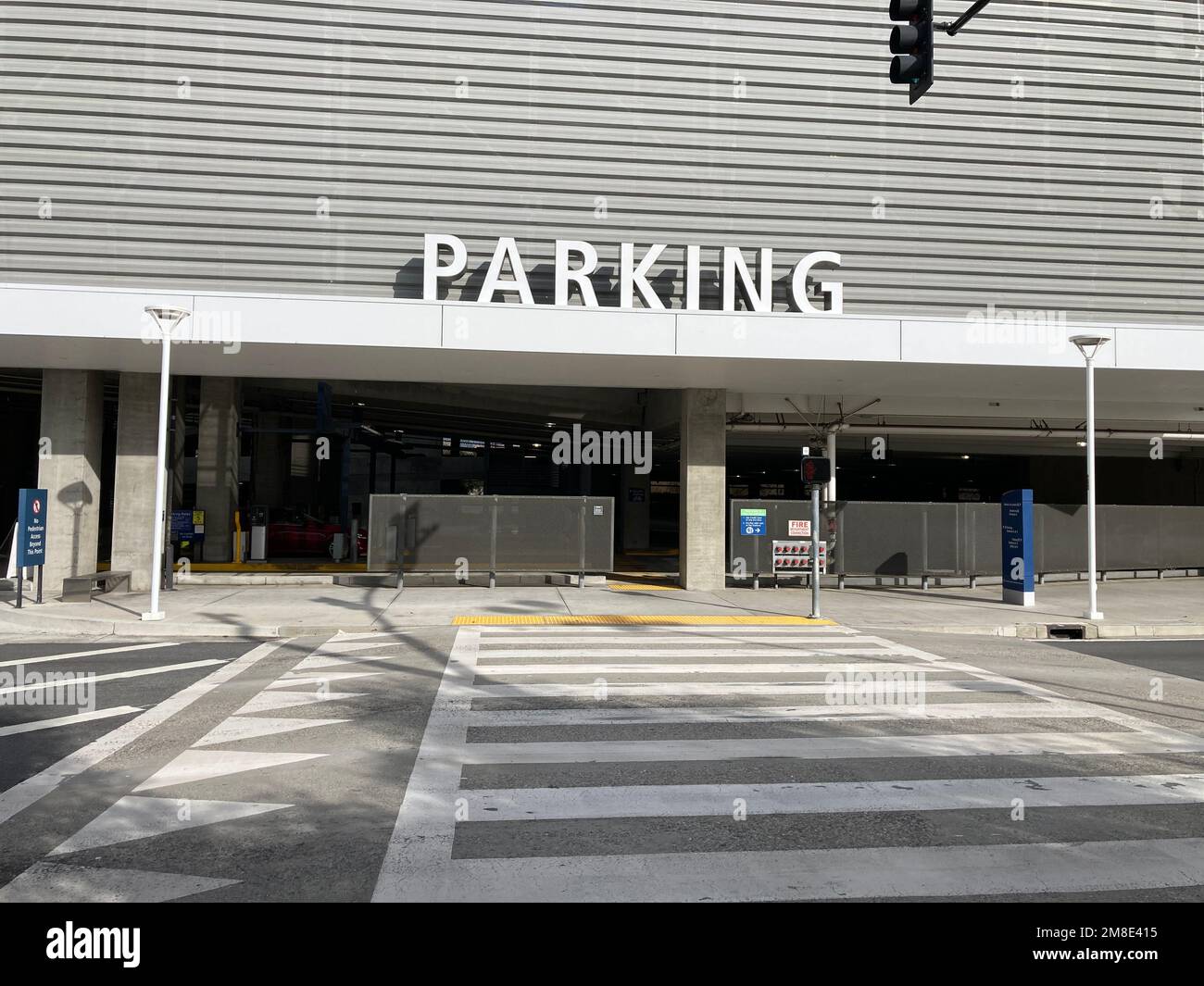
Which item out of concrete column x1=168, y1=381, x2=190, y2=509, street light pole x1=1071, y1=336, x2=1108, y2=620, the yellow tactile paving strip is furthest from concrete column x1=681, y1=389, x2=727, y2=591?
concrete column x1=168, y1=381, x2=190, y2=509

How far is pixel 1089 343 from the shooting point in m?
14.5

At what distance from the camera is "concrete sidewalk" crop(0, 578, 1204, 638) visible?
12656 mm

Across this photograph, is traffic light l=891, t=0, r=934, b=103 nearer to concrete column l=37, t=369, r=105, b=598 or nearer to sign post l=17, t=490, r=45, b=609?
sign post l=17, t=490, r=45, b=609

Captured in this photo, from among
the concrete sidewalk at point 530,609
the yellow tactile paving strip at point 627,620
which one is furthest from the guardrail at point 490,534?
the yellow tactile paving strip at point 627,620

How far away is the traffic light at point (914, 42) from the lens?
7.67 meters

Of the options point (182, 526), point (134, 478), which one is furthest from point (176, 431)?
point (182, 526)

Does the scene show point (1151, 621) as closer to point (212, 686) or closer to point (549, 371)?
point (549, 371)

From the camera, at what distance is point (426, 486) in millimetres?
43188

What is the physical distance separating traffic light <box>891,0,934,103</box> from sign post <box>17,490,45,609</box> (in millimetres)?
14209

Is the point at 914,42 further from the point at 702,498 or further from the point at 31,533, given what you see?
the point at 31,533

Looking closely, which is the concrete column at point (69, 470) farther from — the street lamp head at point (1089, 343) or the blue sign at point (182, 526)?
the street lamp head at point (1089, 343)

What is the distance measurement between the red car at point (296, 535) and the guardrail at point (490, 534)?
859 cm

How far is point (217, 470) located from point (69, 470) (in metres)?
5.88

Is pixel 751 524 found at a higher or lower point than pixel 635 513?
lower
